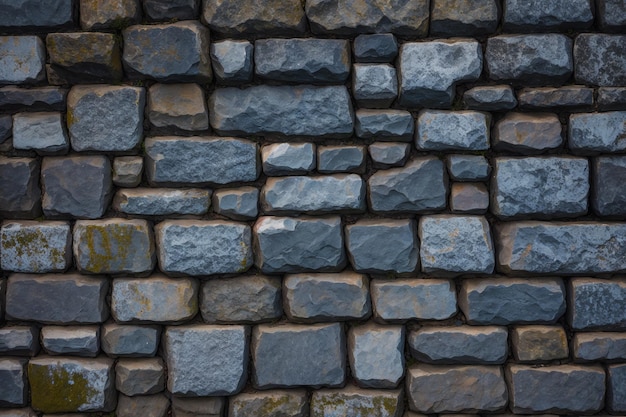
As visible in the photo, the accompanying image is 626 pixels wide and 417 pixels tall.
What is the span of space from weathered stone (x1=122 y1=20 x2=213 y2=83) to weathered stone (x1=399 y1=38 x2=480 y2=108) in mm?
949

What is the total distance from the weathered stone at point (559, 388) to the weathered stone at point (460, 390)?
8 cm

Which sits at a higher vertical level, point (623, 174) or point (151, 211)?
point (623, 174)

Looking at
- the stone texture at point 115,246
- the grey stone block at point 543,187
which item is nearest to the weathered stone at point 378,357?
the grey stone block at point 543,187

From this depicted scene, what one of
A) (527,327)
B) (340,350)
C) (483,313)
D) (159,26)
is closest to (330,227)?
(340,350)

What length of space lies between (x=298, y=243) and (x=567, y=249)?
1271 mm

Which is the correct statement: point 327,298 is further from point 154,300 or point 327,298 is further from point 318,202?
point 154,300

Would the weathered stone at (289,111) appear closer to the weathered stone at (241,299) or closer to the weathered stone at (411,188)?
the weathered stone at (411,188)

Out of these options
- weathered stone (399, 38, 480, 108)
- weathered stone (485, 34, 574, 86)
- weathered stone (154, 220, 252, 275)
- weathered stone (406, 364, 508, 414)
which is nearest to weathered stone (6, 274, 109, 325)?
weathered stone (154, 220, 252, 275)

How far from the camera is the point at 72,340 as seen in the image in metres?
2.48

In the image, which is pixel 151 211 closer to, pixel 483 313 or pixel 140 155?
pixel 140 155

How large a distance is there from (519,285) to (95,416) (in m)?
2.14

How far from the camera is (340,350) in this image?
249cm

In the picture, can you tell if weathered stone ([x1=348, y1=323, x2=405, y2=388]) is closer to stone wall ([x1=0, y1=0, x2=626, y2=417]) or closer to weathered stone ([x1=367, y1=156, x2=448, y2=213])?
stone wall ([x1=0, y1=0, x2=626, y2=417])

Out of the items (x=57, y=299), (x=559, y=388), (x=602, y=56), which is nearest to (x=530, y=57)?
(x=602, y=56)
